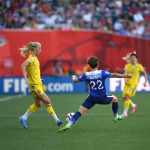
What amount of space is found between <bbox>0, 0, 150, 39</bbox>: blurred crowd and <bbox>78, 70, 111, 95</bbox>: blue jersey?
679 inches

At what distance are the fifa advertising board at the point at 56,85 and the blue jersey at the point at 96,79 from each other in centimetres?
1511

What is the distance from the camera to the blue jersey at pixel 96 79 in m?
8.76

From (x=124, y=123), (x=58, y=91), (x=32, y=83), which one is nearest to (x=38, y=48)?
(x=32, y=83)

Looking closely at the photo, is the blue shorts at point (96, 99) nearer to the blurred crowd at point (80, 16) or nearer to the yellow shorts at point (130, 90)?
the yellow shorts at point (130, 90)

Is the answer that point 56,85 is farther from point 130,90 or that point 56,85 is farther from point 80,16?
point 130,90

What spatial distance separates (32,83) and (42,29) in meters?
16.9

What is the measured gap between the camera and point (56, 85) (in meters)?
24.2

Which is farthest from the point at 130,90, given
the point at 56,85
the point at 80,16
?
the point at 80,16

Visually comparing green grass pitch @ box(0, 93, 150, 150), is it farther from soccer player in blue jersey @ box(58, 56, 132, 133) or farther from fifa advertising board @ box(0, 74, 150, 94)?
fifa advertising board @ box(0, 74, 150, 94)

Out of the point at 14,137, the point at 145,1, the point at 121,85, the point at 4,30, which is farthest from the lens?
the point at 145,1

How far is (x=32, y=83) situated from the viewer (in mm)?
9555

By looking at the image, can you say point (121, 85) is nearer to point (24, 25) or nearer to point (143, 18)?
point (143, 18)

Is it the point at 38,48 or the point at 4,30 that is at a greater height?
the point at 4,30

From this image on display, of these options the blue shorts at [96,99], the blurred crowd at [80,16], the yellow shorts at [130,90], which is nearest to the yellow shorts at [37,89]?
the blue shorts at [96,99]
